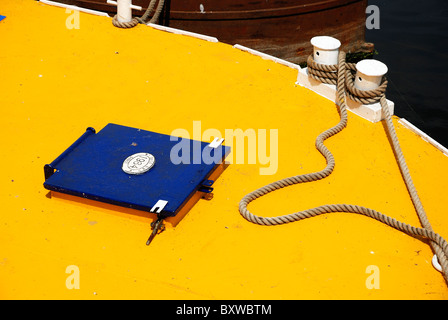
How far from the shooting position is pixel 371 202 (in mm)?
4117

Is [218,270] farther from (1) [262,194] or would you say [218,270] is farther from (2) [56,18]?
(2) [56,18]

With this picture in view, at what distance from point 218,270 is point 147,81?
240cm

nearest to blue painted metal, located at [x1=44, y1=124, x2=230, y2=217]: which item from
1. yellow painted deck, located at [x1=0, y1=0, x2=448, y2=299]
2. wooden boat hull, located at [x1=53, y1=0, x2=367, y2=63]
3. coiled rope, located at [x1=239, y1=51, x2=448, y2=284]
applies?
yellow painted deck, located at [x1=0, y1=0, x2=448, y2=299]

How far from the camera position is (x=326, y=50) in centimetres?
492

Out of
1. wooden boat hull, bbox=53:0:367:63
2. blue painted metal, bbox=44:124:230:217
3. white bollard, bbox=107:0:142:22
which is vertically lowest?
wooden boat hull, bbox=53:0:367:63

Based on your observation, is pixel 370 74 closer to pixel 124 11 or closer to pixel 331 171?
pixel 331 171

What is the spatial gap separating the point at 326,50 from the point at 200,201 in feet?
5.88

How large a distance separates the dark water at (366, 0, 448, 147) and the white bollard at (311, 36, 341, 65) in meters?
5.55

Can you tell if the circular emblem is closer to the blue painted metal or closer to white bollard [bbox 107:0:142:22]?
the blue painted metal

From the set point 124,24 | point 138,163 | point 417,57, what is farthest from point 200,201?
point 417,57

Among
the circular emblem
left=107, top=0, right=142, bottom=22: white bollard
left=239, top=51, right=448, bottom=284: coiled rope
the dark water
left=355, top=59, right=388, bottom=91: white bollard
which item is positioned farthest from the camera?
the dark water

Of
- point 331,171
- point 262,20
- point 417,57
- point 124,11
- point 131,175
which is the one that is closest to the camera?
point 131,175

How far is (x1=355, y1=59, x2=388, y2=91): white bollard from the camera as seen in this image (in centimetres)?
464

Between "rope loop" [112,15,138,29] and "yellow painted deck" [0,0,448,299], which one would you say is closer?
"yellow painted deck" [0,0,448,299]
